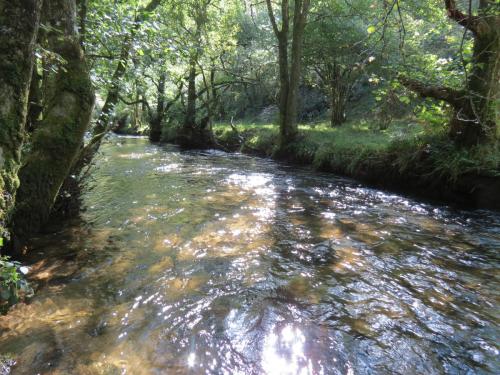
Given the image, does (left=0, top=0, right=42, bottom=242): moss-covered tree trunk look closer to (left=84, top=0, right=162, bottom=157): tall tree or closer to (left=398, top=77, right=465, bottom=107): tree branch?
(left=84, top=0, right=162, bottom=157): tall tree

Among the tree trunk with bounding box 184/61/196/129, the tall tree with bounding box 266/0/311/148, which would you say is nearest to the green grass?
the tall tree with bounding box 266/0/311/148

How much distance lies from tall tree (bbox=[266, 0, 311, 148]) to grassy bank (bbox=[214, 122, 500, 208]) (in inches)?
63.1

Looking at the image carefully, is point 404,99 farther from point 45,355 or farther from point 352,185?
point 45,355

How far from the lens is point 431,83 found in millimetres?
8000

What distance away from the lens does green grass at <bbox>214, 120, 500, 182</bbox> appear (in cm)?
755

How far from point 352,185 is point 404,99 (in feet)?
9.05

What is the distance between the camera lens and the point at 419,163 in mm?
Answer: 8641

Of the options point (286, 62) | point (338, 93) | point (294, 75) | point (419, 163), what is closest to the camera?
point (419, 163)

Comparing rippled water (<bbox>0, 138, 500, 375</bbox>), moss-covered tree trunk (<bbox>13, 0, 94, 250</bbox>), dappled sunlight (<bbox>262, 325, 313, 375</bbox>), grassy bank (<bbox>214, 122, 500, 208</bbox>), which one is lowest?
dappled sunlight (<bbox>262, 325, 313, 375</bbox>)

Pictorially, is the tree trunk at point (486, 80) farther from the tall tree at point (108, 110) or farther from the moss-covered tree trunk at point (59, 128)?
the moss-covered tree trunk at point (59, 128)

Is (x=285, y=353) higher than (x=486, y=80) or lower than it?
lower

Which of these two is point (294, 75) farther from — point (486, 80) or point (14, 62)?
point (14, 62)

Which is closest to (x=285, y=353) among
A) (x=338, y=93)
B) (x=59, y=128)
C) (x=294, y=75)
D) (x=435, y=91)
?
(x=59, y=128)

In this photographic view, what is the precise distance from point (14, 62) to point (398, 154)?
867 centimetres
